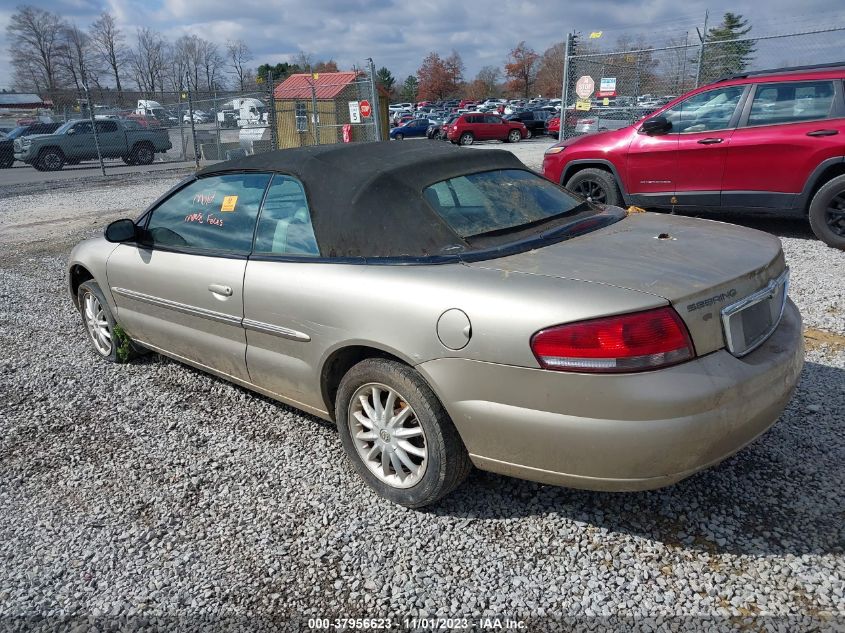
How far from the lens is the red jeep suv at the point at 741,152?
636 centimetres

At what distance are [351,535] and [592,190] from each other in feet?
21.5

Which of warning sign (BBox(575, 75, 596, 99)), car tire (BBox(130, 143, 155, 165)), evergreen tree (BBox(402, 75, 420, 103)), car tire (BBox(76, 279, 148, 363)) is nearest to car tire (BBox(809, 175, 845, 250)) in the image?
car tire (BBox(76, 279, 148, 363))

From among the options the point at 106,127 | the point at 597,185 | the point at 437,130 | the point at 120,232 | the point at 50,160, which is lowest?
the point at 437,130

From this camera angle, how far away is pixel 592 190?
8.08 meters

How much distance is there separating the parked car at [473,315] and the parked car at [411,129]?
3015cm

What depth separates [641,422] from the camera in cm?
212

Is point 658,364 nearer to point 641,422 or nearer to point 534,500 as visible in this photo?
point 641,422

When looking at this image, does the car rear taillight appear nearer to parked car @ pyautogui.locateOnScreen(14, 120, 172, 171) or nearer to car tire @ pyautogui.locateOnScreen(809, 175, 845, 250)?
car tire @ pyautogui.locateOnScreen(809, 175, 845, 250)

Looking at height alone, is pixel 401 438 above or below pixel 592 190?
below

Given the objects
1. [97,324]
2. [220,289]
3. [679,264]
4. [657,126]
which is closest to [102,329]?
[97,324]

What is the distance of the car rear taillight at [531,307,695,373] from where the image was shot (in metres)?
2.13

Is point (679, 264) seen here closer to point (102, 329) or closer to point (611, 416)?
point (611, 416)

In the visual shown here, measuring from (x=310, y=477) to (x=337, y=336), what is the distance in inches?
31.2

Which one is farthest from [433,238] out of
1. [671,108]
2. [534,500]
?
[671,108]
